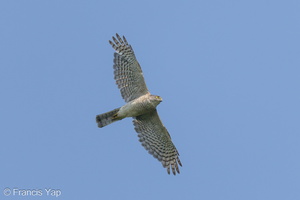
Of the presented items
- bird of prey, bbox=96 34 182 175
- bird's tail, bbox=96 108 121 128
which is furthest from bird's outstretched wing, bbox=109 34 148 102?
bird's tail, bbox=96 108 121 128

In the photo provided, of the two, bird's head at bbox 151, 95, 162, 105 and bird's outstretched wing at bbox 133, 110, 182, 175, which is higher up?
bird's head at bbox 151, 95, 162, 105

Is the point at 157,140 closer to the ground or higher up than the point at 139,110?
closer to the ground

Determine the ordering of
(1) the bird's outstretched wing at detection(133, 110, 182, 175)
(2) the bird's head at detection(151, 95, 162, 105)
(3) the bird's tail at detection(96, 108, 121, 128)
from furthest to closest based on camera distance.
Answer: (1) the bird's outstretched wing at detection(133, 110, 182, 175)
(3) the bird's tail at detection(96, 108, 121, 128)
(2) the bird's head at detection(151, 95, 162, 105)

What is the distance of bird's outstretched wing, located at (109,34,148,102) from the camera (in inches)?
814

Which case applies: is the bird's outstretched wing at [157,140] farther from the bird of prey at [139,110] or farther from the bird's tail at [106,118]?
the bird's tail at [106,118]

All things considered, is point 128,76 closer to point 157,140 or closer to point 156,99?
point 156,99

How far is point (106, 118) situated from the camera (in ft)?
68.2

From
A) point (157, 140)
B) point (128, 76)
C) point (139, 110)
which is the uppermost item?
point (128, 76)

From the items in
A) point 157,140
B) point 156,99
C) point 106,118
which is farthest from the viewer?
point 157,140

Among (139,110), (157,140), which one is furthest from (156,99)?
(157,140)

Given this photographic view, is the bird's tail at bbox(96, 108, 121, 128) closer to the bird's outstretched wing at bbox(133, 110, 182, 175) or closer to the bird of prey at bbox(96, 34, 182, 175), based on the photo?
the bird of prey at bbox(96, 34, 182, 175)

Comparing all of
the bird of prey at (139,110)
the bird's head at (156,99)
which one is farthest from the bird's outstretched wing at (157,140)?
the bird's head at (156,99)

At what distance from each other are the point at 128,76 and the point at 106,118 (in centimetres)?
136

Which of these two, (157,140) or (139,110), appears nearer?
(139,110)
